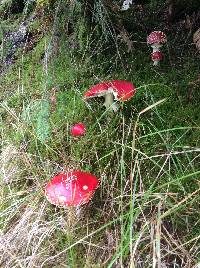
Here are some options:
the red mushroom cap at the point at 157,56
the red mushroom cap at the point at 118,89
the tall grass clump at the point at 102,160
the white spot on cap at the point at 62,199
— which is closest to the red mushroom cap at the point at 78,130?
the tall grass clump at the point at 102,160

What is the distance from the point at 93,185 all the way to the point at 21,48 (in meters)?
1.77

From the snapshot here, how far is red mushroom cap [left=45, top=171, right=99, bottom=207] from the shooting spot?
1590 mm

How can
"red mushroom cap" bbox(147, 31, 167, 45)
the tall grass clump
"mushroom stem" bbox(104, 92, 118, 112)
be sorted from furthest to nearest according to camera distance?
"red mushroom cap" bbox(147, 31, 167, 45)
"mushroom stem" bbox(104, 92, 118, 112)
the tall grass clump

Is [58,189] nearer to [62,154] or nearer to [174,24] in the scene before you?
[62,154]

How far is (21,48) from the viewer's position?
311 centimetres

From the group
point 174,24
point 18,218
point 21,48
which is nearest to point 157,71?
point 174,24

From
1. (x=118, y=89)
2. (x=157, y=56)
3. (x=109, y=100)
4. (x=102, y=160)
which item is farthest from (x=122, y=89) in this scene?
(x=157, y=56)

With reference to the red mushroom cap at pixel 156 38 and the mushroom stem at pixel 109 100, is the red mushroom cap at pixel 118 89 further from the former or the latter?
the red mushroom cap at pixel 156 38

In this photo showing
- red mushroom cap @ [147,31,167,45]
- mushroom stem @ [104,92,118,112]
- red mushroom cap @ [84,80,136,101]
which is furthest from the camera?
red mushroom cap @ [147,31,167,45]

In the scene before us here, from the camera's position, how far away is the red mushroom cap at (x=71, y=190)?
1590 millimetres

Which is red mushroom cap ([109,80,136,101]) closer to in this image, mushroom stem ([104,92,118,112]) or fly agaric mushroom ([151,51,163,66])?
mushroom stem ([104,92,118,112])

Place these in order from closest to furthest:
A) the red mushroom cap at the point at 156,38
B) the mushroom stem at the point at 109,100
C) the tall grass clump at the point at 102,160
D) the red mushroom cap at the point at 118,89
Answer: the tall grass clump at the point at 102,160 < the red mushroom cap at the point at 118,89 < the mushroom stem at the point at 109,100 < the red mushroom cap at the point at 156,38

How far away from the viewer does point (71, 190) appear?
62.1 inches

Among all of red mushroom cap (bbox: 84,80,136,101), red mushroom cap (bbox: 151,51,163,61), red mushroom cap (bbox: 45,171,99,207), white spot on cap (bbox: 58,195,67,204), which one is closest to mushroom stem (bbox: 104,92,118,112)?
red mushroom cap (bbox: 84,80,136,101)
